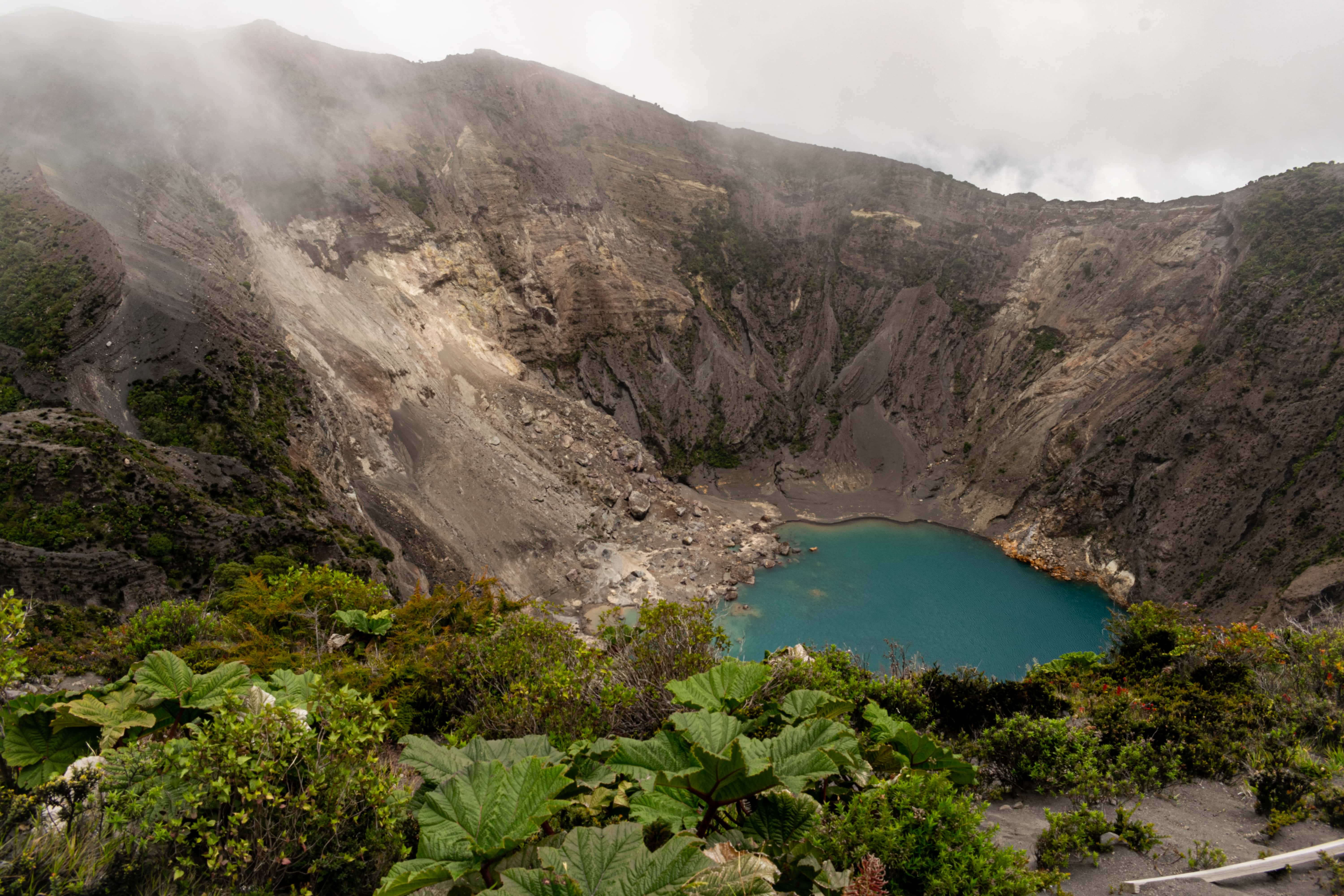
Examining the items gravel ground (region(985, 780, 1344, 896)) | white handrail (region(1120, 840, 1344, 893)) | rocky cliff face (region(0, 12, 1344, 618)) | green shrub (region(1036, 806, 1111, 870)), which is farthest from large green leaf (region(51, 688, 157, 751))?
rocky cliff face (region(0, 12, 1344, 618))

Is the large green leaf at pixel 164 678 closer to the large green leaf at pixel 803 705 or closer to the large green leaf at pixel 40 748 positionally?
the large green leaf at pixel 40 748

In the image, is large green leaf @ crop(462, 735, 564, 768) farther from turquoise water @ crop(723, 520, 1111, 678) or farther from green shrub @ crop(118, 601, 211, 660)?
turquoise water @ crop(723, 520, 1111, 678)

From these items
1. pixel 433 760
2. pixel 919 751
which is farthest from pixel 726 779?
pixel 919 751

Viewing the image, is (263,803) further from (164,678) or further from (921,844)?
(921,844)

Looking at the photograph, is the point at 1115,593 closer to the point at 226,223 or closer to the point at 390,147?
the point at 226,223

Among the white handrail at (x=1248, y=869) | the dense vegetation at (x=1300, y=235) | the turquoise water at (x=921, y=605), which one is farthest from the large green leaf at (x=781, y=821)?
the dense vegetation at (x=1300, y=235)

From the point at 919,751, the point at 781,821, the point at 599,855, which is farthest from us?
the point at 919,751
